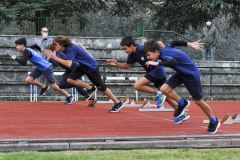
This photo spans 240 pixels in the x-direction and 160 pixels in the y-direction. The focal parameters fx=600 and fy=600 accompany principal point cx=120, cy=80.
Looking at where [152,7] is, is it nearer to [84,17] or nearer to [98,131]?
[84,17]

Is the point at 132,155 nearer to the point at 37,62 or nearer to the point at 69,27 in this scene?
the point at 37,62

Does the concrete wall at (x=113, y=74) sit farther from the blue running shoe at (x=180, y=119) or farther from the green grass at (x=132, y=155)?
the green grass at (x=132, y=155)

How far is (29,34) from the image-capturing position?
85.3 feet

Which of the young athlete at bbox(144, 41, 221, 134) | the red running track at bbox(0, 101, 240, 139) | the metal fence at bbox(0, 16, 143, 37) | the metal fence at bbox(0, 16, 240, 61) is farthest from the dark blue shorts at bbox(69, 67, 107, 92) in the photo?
the metal fence at bbox(0, 16, 143, 37)

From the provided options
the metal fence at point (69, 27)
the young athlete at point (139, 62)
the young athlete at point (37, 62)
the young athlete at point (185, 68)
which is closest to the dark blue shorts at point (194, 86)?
the young athlete at point (185, 68)

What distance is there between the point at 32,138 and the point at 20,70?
1351 centimetres

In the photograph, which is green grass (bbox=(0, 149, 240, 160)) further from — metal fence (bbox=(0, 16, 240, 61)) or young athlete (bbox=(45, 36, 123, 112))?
metal fence (bbox=(0, 16, 240, 61))

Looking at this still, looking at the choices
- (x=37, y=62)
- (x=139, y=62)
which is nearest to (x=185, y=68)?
(x=139, y=62)

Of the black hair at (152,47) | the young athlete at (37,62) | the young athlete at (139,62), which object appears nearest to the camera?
the black hair at (152,47)

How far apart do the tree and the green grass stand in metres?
19.3

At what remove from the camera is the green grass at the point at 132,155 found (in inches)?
352

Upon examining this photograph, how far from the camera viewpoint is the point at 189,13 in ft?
100

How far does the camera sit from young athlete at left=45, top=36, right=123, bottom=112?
15.0 meters

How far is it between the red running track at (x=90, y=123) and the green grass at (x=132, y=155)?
1.55 meters
